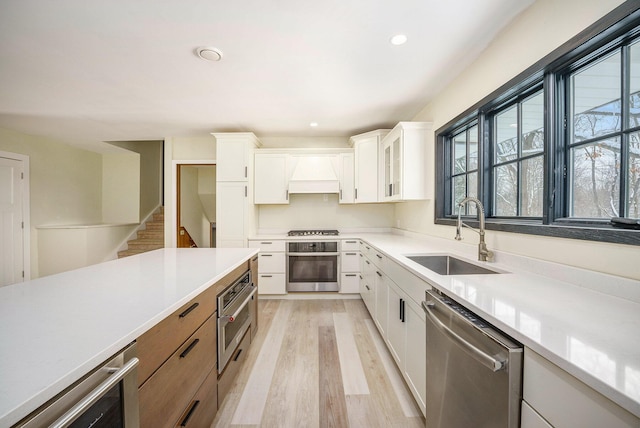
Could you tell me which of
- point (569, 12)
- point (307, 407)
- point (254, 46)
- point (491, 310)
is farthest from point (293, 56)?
point (307, 407)

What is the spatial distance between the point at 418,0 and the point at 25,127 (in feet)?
17.6

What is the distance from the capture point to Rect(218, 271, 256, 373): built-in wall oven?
148 cm

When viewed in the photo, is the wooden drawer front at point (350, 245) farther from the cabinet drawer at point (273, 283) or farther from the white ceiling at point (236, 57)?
the white ceiling at point (236, 57)

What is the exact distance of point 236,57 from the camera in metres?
1.95

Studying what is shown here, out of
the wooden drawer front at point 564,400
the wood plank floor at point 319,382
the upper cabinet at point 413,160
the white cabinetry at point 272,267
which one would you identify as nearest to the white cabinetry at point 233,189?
the white cabinetry at point 272,267

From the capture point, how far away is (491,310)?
2.94 ft

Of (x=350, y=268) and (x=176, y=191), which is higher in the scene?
(x=176, y=191)

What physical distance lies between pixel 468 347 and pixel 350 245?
2554 millimetres

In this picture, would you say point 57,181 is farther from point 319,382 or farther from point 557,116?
point 557,116

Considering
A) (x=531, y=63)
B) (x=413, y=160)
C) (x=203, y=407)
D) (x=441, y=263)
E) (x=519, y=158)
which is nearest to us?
(x=203, y=407)

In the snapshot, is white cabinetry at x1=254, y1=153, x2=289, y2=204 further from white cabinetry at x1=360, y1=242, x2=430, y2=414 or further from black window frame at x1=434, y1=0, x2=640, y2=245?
black window frame at x1=434, y1=0, x2=640, y2=245

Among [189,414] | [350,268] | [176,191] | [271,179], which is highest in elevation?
[271,179]

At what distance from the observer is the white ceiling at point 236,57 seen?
149cm

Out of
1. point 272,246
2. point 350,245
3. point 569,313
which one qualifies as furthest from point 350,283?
point 569,313
